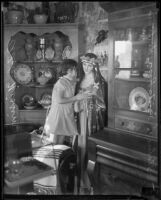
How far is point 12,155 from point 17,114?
0.23 meters

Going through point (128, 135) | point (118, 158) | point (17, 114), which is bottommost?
point (118, 158)

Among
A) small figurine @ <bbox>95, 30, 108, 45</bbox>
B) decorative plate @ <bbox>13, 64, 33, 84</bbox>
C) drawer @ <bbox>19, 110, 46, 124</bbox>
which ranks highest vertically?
small figurine @ <bbox>95, 30, 108, 45</bbox>

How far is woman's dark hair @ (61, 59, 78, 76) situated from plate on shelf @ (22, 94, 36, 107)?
22cm

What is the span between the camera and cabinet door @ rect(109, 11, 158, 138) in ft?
4.97

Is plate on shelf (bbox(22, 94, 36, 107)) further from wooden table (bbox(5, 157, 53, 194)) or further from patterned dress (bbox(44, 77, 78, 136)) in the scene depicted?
wooden table (bbox(5, 157, 53, 194))

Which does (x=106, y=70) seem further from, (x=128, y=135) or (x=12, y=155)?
(x=12, y=155)

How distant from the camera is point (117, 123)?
1.57 m

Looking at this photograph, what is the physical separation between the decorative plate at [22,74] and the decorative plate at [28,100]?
79 millimetres

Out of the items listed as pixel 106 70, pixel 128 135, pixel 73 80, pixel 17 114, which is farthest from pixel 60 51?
pixel 128 135

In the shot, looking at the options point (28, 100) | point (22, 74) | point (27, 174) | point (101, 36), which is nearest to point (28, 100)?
point (28, 100)

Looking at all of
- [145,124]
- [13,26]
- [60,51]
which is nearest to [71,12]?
[60,51]

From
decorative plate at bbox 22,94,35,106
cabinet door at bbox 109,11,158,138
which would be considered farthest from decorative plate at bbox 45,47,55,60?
cabinet door at bbox 109,11,158,138

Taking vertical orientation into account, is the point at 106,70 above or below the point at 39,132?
above

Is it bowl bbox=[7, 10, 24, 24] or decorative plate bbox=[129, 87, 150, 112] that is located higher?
bowl bbox=[7, 10, 24, 24]
